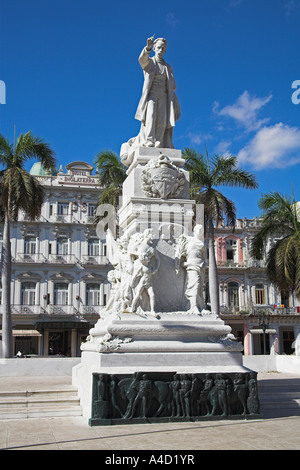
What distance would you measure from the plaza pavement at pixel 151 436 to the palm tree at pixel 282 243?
14198 millimetres

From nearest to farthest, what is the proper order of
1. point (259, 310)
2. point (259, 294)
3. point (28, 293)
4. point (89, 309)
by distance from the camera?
point (28, 293) < point (89, 309) < point (259, 310) < point (259, 294)

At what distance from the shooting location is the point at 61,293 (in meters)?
42.2

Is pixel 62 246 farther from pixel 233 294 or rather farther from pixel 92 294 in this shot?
pixel 233 294

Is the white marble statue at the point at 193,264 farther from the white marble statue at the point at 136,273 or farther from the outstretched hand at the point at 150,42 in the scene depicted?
the outstretched hand at the point at 150,42

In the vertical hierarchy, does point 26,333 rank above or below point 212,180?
below

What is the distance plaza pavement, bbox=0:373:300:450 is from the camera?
6.22m

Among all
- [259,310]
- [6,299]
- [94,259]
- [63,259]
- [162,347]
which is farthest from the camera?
[259,310]

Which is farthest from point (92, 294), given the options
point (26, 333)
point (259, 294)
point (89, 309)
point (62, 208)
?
point (259, 294)

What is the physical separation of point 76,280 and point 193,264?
112ft

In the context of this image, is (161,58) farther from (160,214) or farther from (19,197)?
(19,197)

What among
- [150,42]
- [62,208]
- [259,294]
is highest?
[62,208]

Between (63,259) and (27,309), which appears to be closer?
(27,309)

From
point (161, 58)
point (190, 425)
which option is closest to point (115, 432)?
point (190, 425)

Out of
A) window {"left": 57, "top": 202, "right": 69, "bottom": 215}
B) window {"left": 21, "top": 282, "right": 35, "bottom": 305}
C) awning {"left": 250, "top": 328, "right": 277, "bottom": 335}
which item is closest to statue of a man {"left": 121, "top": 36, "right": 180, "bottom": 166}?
window {"left": 21, "top": 282, "right": 35, "bottom": 305}
